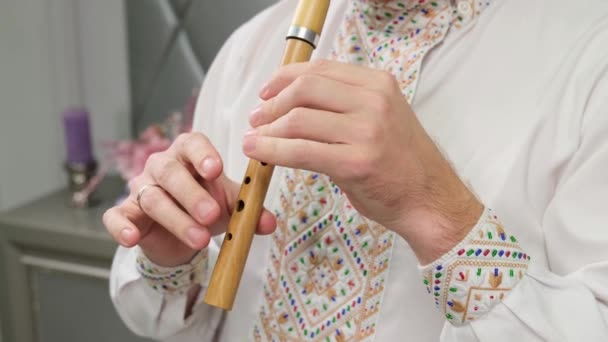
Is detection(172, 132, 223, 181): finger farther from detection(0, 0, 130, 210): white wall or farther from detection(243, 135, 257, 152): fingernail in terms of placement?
detection(0, 0, 130, 210): white wall

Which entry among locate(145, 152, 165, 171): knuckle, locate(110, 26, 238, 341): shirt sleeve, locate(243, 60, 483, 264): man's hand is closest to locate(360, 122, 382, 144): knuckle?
locate(243, 60, 483, 264): man's hand

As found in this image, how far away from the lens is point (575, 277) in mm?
539

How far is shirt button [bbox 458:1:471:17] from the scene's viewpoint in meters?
0.63

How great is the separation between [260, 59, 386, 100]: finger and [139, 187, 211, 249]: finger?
145 millimetres

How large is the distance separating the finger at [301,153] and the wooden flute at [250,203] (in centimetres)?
7

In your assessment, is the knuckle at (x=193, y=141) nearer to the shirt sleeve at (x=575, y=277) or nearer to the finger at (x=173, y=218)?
the finger at (x=173, y=218)

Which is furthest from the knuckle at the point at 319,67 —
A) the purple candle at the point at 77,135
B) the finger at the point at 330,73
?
the purple candle at the point at 77,135

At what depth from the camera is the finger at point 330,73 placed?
0.49 metres

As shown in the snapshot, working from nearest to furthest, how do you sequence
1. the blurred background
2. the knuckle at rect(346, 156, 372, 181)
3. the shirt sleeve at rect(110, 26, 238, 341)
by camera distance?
1. the knuckle at rect(346, 156, 372, 181)
2. the shirt sleeve at rect(110, 26, 238, 341)
3. the blurred background

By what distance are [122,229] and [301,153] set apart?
0.20 m

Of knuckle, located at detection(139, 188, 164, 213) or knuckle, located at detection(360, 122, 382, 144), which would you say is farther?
knuckle, located at detection(139, 188, 164, 213)

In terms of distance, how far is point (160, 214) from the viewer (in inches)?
22.5

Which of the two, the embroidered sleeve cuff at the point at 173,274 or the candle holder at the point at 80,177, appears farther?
the candle holder at the point at 80,177

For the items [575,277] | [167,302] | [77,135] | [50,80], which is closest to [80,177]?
[77,135]
